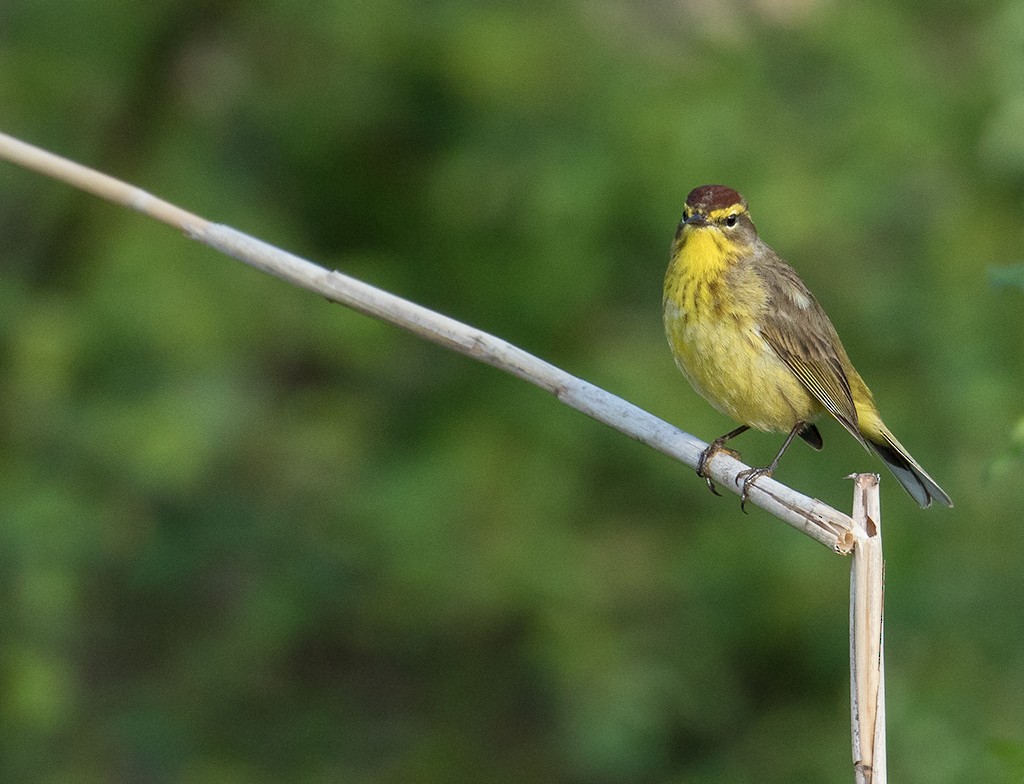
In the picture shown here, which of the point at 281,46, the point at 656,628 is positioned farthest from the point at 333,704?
the point at 281,46

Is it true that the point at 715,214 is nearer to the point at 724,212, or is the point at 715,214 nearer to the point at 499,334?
the point at 724,212

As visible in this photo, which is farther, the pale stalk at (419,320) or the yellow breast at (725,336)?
the yellow breast at (725,336)

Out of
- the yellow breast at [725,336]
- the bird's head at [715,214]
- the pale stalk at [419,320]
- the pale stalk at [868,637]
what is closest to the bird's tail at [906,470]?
the yellow breast at [725,336]

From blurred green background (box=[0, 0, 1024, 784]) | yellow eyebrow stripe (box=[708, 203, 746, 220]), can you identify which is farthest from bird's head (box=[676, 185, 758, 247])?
blurred green background (box=[0, 0, 1024, 784])

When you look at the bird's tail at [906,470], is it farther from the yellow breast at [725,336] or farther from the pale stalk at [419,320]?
the pale stalk at [419,320]

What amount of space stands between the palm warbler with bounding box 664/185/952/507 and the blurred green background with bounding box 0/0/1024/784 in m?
1.70

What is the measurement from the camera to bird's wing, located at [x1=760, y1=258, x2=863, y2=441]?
485 centimetres

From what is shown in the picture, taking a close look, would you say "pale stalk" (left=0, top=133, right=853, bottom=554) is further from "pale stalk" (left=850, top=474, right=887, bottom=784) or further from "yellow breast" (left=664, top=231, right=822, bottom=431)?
"yellow breast" (left=664, top=231, right=822, bottom=431)

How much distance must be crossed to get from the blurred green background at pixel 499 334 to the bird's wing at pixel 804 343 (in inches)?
67.3

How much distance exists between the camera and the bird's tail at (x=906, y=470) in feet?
15.3

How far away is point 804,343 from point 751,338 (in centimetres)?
24

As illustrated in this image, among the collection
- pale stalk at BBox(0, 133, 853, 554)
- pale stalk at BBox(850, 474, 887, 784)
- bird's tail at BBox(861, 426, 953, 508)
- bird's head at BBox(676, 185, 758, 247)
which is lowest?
pale stalk at BBox(850, 474, 887, 784)

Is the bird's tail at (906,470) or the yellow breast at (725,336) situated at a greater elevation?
the yellow breast at (725,336)

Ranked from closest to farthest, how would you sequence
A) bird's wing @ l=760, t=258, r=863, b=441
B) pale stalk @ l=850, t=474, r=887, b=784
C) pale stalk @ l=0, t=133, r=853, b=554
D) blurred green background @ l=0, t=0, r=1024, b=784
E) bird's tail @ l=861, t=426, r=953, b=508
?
pale stalk @ l=850, t=474, r=887, b=784 < pale stalk @ l=0, t=133, r=853, b=554 < bird's tail @ l=861, t=426, r=953, b=508 < bird's wing @ l=760, t=258, r=863, b=441 < blurred green background @ l=0, t=0, r=1024, b=784
